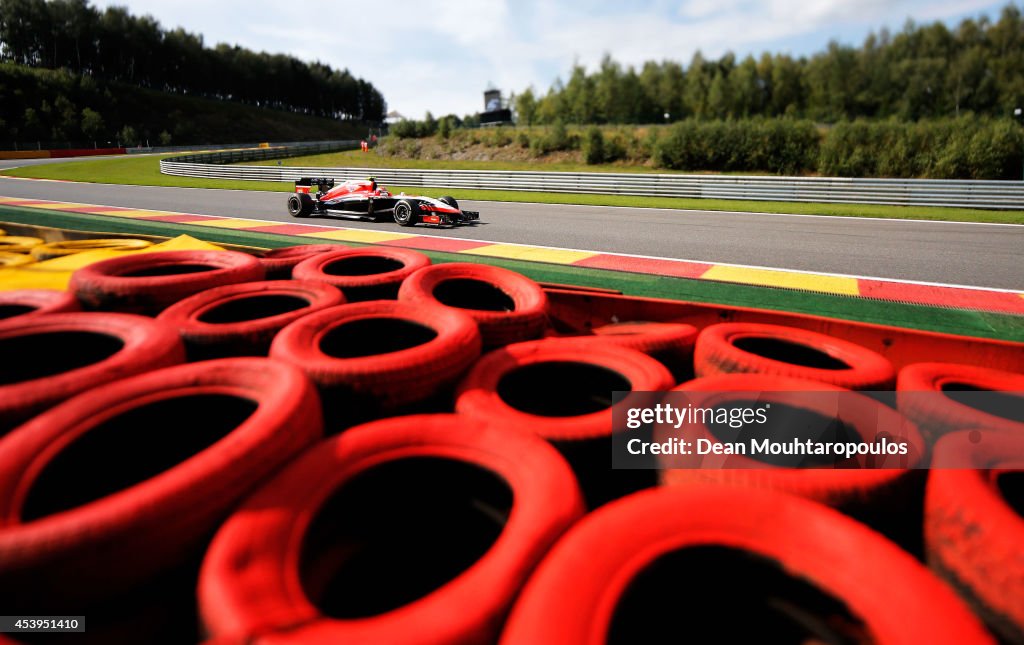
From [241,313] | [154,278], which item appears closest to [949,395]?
[241,313]

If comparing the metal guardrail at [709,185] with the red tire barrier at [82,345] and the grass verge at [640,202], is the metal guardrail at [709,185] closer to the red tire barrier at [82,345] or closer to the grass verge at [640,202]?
the grass verge at [640,202]

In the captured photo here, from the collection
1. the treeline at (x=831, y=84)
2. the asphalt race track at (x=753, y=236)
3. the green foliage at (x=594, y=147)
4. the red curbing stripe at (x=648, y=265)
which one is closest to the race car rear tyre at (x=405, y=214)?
the asphalt race track at (x=753, y=236)

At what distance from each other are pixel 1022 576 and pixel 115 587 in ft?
8.13

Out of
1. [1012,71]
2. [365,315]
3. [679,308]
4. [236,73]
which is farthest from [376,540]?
[236,73]

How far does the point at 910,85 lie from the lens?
233ft

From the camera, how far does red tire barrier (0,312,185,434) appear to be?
2404 mm

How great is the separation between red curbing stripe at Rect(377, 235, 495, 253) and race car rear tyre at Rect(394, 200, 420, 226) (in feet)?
4.94

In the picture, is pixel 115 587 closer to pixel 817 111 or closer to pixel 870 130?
pixel 870 130

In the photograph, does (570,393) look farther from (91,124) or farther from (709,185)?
(91,124)

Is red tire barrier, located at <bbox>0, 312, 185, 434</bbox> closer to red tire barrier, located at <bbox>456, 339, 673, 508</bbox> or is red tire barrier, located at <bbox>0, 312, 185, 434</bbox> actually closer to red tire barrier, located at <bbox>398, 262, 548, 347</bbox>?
red tire barrier, located at <bbox>398, 262, 548, 347</bbox>

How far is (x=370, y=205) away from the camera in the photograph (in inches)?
458

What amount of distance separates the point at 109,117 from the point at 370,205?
262ft

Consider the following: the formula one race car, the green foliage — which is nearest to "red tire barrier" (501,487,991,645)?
the formula one race car

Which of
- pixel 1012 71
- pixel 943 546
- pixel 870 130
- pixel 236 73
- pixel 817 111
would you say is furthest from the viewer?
pixel 236 73
